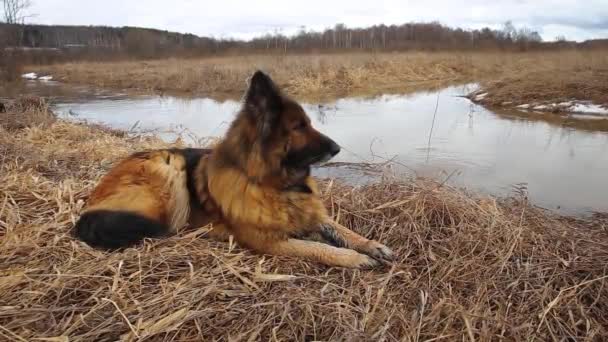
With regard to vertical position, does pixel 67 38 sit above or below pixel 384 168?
above

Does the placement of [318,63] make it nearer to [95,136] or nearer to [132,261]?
[95,136]

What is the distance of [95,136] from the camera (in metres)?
7.86

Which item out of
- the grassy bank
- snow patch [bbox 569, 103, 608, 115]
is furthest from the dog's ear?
the grassy bank

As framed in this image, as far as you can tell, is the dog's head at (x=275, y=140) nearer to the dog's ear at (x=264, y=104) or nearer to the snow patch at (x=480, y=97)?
the dog's ear at (x=264, y=104)

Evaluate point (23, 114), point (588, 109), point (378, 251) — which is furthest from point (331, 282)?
point (588, 109)

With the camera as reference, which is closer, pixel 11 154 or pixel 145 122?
pixel 11 154

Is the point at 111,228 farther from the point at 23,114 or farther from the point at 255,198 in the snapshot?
the point at 23,114

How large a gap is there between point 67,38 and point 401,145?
90297 mm

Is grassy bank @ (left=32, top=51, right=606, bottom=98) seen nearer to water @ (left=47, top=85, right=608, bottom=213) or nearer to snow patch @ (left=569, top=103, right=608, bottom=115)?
water @ (left=47, top=85, right=608, bottom=213)

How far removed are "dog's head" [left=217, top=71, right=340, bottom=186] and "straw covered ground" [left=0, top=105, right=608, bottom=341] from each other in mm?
641

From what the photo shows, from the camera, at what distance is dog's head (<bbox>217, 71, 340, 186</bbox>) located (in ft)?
10.00

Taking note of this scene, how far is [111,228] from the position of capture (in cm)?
316

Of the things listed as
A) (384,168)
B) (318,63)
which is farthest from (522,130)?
(318,63)

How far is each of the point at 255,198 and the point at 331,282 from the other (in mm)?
833
